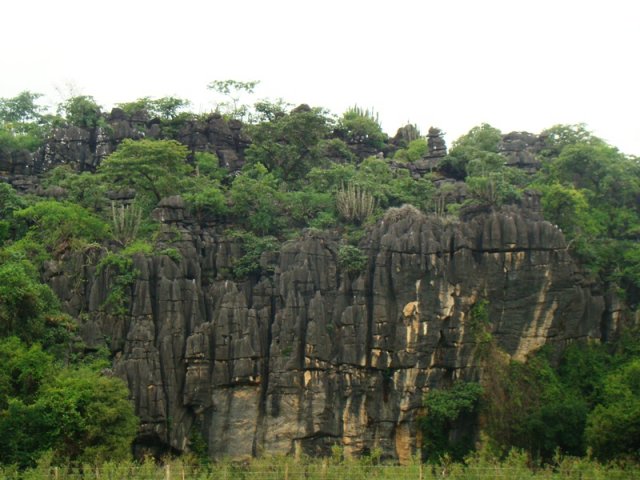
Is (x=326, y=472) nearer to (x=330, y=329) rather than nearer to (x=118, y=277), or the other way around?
(x=330, y=329)

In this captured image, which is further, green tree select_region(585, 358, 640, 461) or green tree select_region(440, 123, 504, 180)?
green tree select_region(440, 123, 504, 180)

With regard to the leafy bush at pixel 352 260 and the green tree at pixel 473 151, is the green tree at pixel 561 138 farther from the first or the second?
the leafy bush at pixel 352 260

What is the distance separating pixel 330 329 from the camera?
3309 cm

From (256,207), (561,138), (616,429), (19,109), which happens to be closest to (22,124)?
(19,109)

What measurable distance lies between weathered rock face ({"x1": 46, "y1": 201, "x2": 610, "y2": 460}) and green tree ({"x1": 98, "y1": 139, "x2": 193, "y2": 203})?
7792 mm

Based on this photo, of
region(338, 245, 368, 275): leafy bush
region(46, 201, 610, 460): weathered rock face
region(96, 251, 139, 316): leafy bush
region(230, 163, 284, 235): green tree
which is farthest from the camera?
region(230, 163, 284, 235): green tree

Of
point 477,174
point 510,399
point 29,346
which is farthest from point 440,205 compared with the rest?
point 29,346

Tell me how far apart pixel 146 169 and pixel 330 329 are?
42.8 feet

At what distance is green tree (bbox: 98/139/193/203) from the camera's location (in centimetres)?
4169

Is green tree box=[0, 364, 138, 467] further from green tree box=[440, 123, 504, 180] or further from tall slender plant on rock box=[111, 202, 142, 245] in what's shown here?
green tree box=[440, 123, 504, 180]

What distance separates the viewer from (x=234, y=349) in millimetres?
32719

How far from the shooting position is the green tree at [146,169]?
41.7 metres

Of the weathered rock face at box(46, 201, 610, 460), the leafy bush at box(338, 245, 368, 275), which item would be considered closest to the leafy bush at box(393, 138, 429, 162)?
the weathered rock face at box(46, 201, 610, 460)

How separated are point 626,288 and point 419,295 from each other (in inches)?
348
